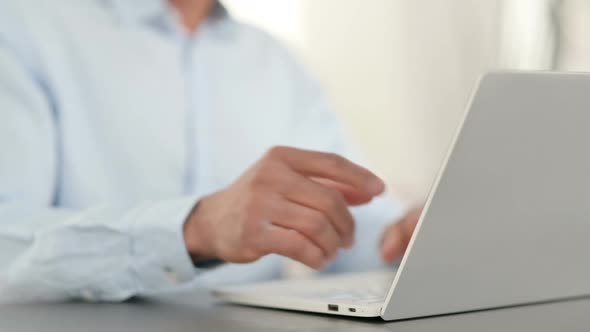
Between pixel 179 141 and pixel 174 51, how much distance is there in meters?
0.18

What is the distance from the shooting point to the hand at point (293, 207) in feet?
2.40

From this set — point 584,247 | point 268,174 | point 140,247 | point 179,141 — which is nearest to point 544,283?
point 584,247

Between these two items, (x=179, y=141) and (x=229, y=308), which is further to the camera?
(x=179, y=141)

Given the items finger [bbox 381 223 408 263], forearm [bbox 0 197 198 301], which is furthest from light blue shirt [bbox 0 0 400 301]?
finger [bbox 381 223 408 263]

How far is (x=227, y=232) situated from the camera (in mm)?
761

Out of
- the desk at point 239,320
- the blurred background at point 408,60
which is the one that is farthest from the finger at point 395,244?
the blurred background at point 408,60

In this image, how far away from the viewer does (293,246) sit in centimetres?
73

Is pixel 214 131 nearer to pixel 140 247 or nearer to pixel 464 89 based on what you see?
pixel 140 247

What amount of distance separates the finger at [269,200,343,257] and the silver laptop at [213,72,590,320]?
0.21 feet

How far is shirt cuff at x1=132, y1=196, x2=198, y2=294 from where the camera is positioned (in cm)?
83

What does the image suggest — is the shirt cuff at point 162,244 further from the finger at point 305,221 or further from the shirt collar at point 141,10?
the shirt collar at point 141,10

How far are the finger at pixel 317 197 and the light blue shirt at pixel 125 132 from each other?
17 cm

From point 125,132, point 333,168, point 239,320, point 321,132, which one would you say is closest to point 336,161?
point 333,168

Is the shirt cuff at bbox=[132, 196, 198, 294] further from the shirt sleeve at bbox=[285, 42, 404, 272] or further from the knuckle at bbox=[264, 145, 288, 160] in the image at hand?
the shirt sleeve at bbox=[285, 42, 404, 272]
